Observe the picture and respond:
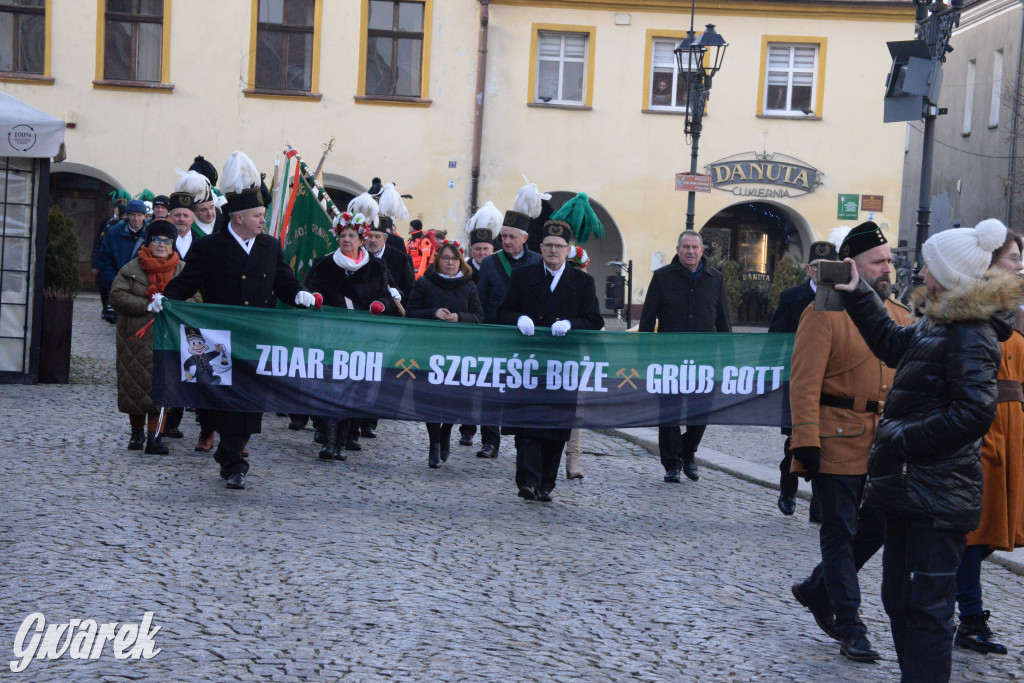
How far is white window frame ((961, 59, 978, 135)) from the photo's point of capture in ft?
123

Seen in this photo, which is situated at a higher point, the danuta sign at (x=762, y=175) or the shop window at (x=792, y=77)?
the shop window at (x=792, y=77)

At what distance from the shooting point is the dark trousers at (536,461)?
884cm

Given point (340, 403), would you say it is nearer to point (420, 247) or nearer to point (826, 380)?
point (826, 380)

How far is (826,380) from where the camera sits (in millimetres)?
5820

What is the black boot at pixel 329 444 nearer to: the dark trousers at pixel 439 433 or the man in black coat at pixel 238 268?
the dark trousers at pixel 439 433

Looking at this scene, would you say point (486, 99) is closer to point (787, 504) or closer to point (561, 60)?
point (561, 60)

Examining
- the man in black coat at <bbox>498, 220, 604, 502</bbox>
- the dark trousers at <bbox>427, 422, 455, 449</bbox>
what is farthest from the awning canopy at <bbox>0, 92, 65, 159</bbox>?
the man in black coat at <bbox>498, 220, 604, 502</bbox>

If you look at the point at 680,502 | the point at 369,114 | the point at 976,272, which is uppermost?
the point at 369,114

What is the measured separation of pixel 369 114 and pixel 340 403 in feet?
67.9

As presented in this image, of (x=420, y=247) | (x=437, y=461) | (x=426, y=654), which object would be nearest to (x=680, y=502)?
(x=437, y=461)

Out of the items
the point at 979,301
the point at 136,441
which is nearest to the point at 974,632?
the point at 979,301

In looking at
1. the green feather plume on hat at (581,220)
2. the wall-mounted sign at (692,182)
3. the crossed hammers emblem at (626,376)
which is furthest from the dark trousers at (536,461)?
the wall-mounted sign at (692,182)

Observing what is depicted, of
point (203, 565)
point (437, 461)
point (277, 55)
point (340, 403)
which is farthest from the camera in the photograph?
point (277, 55)

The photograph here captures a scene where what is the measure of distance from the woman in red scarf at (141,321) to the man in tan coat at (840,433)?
18.1 ft
